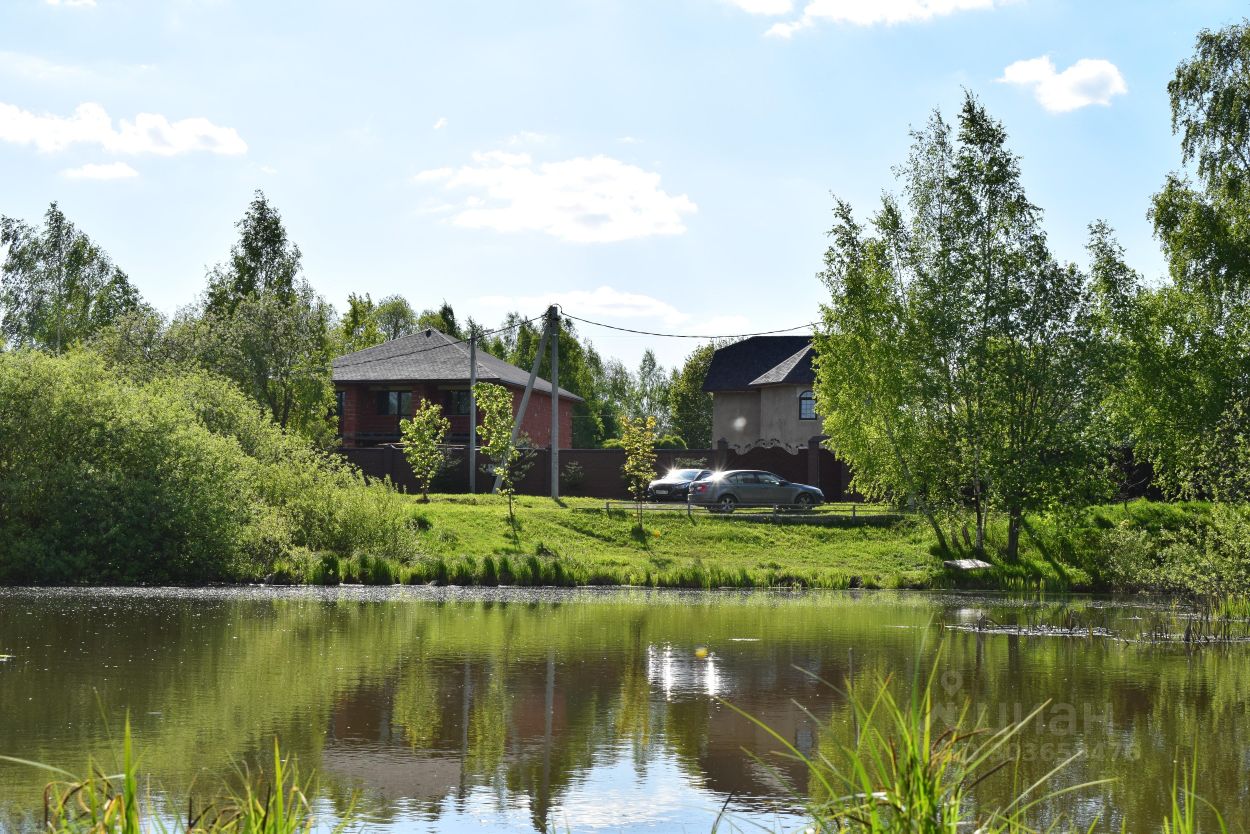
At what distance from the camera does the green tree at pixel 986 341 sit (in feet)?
107

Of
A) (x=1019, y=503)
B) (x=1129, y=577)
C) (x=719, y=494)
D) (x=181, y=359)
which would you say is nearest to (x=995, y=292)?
(x=1019, y=503)

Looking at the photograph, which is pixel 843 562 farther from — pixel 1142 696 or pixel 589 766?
pixel 589 766

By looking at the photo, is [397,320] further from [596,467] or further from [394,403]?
[596,467]

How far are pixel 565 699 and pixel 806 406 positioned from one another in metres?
46.1

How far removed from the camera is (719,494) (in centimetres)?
4481

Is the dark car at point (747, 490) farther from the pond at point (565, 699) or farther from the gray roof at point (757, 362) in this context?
the pond at point (565, 699)

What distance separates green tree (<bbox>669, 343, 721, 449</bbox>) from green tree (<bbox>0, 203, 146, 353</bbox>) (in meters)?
35.7

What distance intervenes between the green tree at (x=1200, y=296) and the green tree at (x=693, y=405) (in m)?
49.9

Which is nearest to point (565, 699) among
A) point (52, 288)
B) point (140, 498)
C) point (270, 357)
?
point (140, 498)

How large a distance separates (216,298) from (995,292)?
152 feet

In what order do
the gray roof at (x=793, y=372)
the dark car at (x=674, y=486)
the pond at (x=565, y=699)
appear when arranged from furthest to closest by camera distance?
the gray roof at (x=793, y=372), the dark car at (x=674, y=486), the pond at (x=565, y=699)

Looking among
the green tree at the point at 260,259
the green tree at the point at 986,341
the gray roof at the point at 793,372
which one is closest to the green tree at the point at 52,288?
the green tree at the point at 260,259

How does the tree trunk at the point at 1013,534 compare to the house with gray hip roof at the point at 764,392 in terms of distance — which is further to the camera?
the house with gray hip roof at the point at 764,392

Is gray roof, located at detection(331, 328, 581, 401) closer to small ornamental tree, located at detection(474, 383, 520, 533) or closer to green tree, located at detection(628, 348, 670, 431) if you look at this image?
small ornamental tree, located at detection(474, 383, 520, 533)
